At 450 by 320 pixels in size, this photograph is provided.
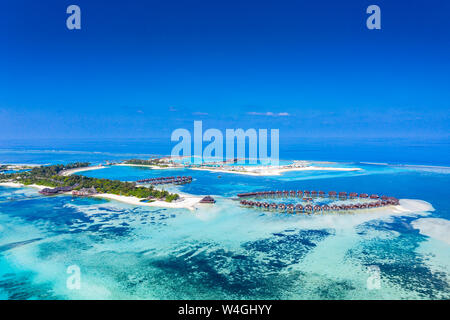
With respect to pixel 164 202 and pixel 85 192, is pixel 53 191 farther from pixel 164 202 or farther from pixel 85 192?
pixel 164 202

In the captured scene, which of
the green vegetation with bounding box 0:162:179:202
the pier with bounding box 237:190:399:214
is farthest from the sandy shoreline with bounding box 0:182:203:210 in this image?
the pier with bounding box 237:190:399:214

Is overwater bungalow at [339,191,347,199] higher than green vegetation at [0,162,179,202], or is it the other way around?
green vegetation at [0,162,179,202]

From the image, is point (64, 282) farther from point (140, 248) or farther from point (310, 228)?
point (310, 228)

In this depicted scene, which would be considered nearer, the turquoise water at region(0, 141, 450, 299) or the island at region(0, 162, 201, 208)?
the turquoise water at region(0, 141, 450, 299)
